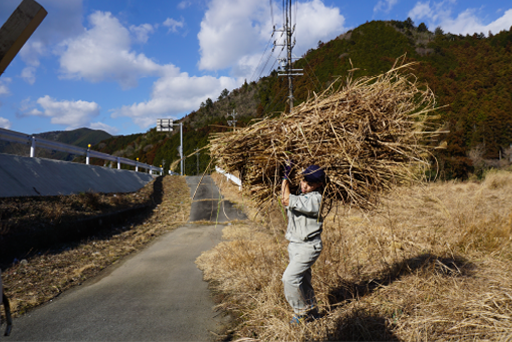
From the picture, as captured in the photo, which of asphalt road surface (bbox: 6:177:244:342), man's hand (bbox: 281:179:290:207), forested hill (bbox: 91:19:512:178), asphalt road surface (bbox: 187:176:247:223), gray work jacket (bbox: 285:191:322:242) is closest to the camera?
gray work jacket (bbox: 285:191:322:242)

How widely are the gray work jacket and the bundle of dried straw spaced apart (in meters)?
0.22

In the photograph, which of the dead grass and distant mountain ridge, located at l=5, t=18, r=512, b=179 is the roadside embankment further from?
distant mountain ridge, located at l=5, t=18, r=512, b=179

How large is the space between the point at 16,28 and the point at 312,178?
235 centimetres

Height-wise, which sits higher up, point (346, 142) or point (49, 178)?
point (346, 142)

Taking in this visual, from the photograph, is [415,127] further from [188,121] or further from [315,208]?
[188,121]

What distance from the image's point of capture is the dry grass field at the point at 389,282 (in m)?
2.83

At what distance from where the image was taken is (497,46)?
63.2 m

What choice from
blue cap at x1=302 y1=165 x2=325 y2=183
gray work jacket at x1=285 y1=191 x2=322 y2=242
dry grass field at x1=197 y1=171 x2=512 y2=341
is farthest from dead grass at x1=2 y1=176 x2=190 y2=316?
blue cap at x1=302 y1=165 x2=325 y2=183

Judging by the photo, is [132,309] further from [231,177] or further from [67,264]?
[67,264]

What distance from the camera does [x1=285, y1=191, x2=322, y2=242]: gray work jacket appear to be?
295 cm

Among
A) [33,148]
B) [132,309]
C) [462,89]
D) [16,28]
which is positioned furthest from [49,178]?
[462,89]

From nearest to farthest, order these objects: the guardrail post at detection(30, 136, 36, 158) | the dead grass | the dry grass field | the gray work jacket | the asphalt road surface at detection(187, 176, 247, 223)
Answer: the dry grass field
the gray work jacket
the dead grass
the guardrail post at detection(30, 136, 36, 158)
the asphalt road surface at detection(187, 176, 247, 223)

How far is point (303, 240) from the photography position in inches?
121

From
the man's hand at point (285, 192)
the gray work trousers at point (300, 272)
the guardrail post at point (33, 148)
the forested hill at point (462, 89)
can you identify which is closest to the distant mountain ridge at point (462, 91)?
the forested hill at point (462, 89)
